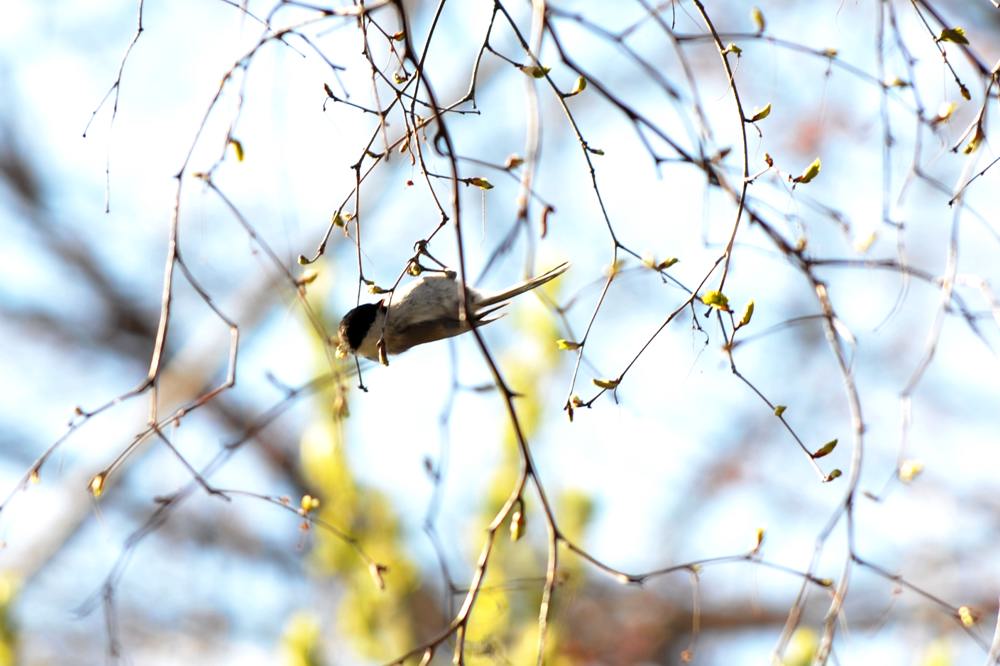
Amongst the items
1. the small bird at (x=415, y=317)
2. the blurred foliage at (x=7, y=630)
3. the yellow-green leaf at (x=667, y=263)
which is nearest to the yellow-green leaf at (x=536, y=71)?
the yellow-green leaf at (x=667, y=263)

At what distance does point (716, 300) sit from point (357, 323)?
665 mm

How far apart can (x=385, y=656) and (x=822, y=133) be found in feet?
12.4

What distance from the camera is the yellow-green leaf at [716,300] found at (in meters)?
1.45

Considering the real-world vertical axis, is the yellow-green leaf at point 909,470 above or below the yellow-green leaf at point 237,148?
below

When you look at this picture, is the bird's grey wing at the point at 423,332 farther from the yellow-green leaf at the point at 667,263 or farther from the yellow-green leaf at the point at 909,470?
the yellow-green leaf at the point at 909,470

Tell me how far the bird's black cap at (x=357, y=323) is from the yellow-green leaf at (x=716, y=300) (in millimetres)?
581

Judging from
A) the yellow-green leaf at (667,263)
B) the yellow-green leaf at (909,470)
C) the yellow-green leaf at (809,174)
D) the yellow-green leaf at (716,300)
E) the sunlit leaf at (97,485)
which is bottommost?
the yellow-green leaf at (909,470)

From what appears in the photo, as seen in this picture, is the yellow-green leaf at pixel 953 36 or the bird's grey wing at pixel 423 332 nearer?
the yellow-green leaf at pixel 953 36

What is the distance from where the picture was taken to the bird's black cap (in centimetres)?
184

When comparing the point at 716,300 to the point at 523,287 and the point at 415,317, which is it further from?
the point at 415,317

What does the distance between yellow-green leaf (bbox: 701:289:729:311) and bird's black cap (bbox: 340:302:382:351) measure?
1.91 feet

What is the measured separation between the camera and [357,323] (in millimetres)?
1873

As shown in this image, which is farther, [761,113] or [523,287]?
[523,287]

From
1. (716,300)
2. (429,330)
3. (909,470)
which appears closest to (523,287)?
(429,330)
